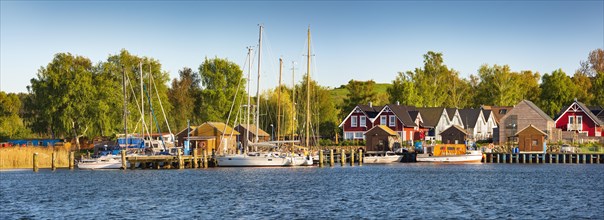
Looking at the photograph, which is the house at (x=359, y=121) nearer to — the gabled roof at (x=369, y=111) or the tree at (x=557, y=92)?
the gabled roof at (x=369, y=111)

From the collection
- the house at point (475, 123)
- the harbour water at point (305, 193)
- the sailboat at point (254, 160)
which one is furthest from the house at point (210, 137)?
the house at point (475, 123)

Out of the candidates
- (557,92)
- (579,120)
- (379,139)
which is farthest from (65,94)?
(557,92)

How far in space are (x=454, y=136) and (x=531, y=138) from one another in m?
11.5

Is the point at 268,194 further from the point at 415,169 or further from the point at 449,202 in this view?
the point at 415,169

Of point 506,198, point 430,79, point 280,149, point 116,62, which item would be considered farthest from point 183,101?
point 506,198

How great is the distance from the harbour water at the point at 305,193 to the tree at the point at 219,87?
44.8 m

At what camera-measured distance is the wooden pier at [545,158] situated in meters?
107

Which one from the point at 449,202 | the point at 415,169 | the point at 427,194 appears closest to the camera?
the point at 449,202

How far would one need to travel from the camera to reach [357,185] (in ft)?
Result: 227

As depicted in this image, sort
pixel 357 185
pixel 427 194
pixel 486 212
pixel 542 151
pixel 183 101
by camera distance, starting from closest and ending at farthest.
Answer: pixel 486 212
pixel 427 194
pixel 357 185
pixel 542 151
pixel 183 101

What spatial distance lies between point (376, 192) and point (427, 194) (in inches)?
152

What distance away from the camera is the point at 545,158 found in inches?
4277

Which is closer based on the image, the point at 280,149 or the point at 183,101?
the point at 280,149

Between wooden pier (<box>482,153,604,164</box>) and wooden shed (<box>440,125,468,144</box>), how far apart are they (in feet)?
31.7
